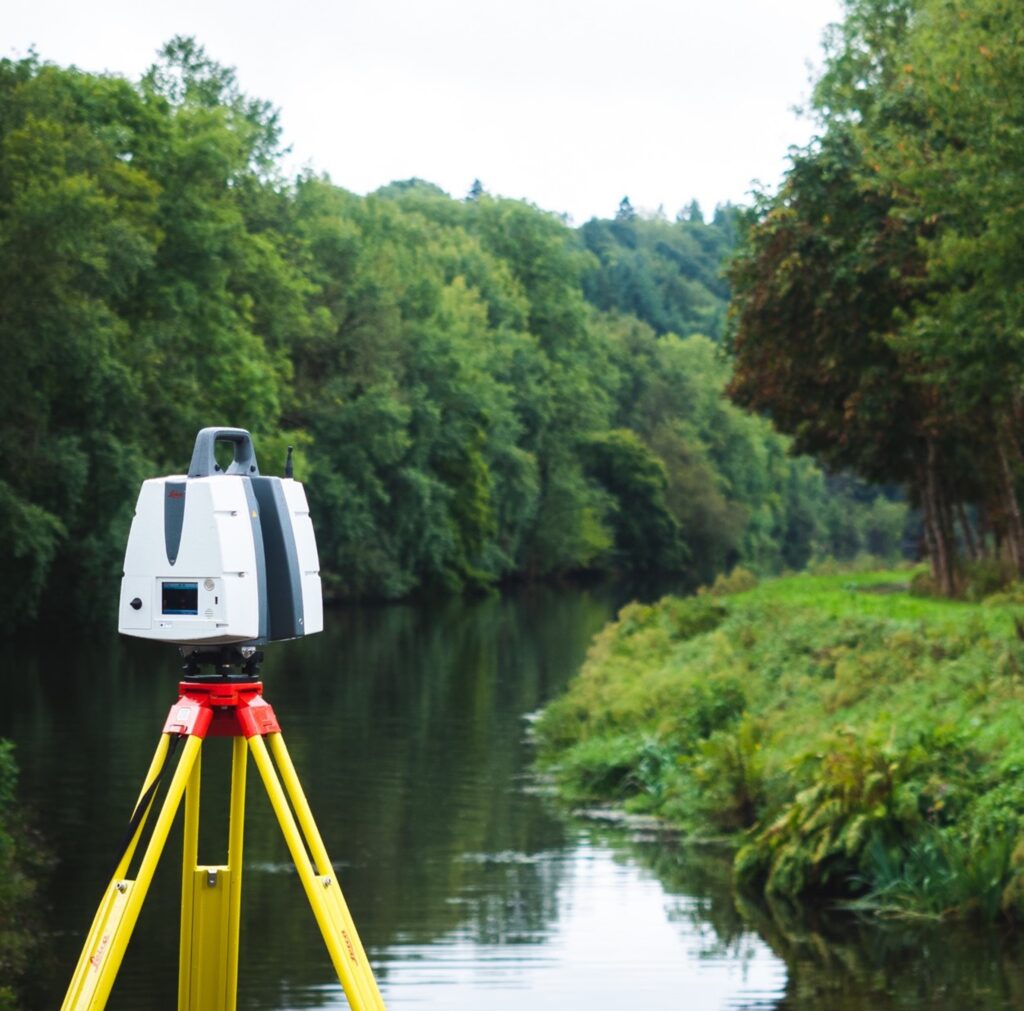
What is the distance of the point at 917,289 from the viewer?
28609 mm

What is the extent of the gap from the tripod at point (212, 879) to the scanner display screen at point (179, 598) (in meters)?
0.29

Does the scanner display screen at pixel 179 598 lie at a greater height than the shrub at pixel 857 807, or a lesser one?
greater

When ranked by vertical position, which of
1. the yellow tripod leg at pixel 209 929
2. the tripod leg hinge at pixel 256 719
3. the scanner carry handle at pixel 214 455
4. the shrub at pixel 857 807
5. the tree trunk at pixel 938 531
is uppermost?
the tree trunk at pixel 938 531

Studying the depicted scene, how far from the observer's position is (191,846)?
5.41 metres

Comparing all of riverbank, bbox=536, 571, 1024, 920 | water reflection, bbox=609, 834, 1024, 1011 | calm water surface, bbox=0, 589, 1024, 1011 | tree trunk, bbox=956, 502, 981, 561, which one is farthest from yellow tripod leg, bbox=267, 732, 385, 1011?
tree trunk, bbox=956, 502, 981, 561

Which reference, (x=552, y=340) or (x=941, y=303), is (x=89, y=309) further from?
(x=552, y=340)

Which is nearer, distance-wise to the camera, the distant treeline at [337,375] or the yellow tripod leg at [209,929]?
the yellow tripod leg at [209,929]

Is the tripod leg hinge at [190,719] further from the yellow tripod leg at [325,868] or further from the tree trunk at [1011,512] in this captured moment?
the tree trunk at [1011,512]

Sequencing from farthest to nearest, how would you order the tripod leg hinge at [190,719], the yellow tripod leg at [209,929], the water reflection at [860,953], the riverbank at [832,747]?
A: the riverbank at [832,747]
the water reflection at [860,953]
the yellow tripod leg at [209,929]
the tripod leg hinge at [190,719]

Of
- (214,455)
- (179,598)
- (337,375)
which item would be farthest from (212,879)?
(337,375)

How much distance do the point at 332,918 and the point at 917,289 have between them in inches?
979

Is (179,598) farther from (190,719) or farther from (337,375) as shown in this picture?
(337,375)

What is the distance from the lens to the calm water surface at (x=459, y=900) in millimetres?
11516

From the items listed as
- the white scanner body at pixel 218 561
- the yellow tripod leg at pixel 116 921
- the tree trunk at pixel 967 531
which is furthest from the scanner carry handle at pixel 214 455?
the tree trunk at pixel 967 531
